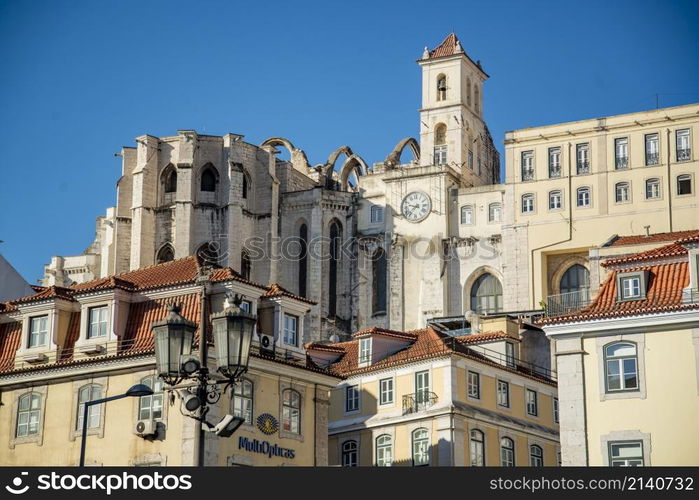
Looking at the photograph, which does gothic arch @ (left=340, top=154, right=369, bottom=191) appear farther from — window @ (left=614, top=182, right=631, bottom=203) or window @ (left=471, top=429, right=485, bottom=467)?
window @ (left=471, top=429, right=485, bottom=467)

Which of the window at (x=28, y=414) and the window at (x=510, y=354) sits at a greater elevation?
the window at (x=510, y=354)

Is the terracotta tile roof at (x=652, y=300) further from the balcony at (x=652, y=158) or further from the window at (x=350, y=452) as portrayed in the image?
the balcony at (x=652, y=158)

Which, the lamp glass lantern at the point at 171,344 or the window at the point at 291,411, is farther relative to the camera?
the window at the point at 291,411

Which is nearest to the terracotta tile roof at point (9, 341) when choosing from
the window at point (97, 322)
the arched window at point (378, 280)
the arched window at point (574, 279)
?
the window at point (97, 322)

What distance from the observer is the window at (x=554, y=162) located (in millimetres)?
100706

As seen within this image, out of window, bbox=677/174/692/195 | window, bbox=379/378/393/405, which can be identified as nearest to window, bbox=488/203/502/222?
window, bbox=677/174/692/195

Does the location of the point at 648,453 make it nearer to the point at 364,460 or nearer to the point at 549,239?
the point at 364,460

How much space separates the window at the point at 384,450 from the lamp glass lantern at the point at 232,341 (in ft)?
112

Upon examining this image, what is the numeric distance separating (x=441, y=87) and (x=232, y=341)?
8734cm

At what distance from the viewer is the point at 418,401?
60.7 m

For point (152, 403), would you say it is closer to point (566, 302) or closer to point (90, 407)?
point (90, 407)

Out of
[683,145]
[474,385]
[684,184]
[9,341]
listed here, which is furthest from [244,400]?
[683,145]
